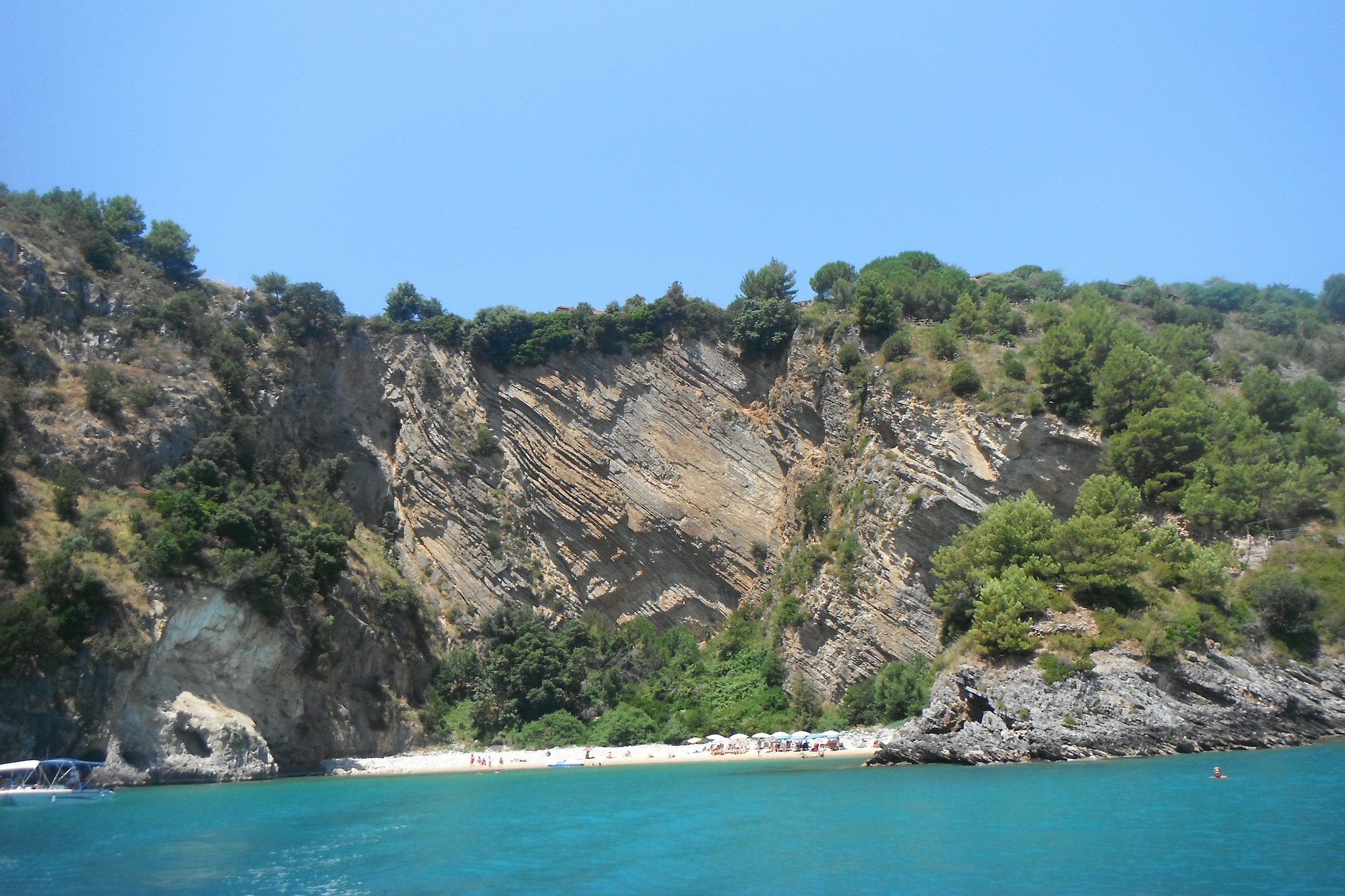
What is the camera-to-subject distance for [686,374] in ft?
162

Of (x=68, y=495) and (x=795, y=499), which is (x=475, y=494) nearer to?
(x=795, y=499)

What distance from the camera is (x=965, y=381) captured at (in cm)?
3891

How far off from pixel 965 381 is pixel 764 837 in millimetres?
25374

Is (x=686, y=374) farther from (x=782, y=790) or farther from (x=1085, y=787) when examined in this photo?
(x=1085, y=787)

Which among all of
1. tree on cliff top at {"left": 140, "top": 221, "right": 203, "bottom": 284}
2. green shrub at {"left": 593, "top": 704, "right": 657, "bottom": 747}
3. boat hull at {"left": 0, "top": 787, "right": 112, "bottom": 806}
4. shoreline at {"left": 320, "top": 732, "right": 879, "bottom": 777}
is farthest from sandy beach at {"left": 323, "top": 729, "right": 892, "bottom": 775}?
tree on cliff top at {"left": 140, "top": 221, "right": 203, "bottom": 284}

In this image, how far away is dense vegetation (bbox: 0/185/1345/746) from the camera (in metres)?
29.4

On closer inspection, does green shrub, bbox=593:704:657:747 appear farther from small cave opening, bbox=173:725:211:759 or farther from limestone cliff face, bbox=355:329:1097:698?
small cave opening, bbox=173:725:211:759

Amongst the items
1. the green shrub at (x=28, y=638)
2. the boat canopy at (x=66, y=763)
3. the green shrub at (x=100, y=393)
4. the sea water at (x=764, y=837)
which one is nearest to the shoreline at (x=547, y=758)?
the sea water at (x=764, y=837)

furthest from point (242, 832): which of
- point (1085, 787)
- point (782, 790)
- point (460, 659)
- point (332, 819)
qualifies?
point (460, 659)

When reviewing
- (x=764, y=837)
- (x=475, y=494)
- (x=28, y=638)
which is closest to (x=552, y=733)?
(x=475, y=494)

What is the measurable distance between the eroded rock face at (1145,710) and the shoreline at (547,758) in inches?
348

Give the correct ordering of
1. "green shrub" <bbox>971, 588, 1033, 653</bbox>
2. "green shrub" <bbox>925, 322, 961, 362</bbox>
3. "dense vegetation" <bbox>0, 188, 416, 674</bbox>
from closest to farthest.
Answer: "green shrub" <bbox>971, 588, 1033, 653</bbox>
"dense vegetation" <bbox>0, 188, 416, 674</bbox>
"green shrub" <bbox>925, 322, 961, 362</bbox>

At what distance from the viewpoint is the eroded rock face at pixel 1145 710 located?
2608 centimetres

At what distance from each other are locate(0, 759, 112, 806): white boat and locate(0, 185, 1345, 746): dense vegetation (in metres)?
3.12
